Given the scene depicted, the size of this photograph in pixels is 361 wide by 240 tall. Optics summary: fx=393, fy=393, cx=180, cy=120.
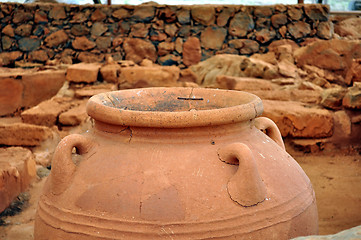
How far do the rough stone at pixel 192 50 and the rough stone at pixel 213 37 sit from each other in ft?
0.34

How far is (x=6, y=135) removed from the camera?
423 centimetres

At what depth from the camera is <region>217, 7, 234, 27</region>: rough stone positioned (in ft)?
20.6

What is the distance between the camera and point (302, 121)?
413 cm

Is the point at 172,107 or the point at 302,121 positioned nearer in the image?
the point at 172,107

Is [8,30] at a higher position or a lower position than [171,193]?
lower

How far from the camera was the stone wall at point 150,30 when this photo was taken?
20.7ft

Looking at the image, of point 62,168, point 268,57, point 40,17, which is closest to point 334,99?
point 268,57

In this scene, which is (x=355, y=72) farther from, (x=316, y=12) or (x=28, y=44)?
(x=28, y=44)

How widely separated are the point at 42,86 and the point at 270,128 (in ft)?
12.9

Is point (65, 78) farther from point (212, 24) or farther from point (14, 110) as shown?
point (212, 24)

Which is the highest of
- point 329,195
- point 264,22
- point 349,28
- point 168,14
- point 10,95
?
point 168,14

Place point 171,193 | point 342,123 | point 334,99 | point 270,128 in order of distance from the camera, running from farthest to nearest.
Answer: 1. point 334,99
2. point 342,123
3. point 270,128
4. point 171,193

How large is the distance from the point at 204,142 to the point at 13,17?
5787 millimetres

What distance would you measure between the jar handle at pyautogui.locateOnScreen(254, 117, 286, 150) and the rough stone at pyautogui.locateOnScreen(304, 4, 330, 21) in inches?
191
